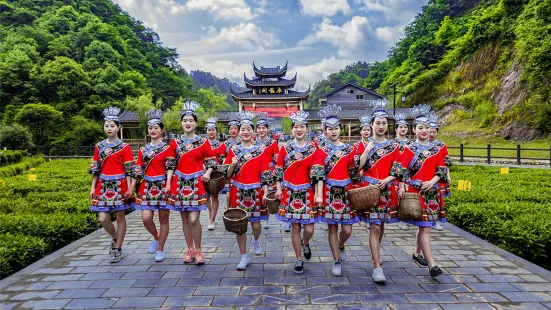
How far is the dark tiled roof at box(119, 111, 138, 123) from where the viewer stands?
3018 cm

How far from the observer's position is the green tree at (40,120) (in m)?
23.4

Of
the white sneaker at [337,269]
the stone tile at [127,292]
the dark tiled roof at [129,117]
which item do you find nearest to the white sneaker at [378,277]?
the white sneaker at [337,269]

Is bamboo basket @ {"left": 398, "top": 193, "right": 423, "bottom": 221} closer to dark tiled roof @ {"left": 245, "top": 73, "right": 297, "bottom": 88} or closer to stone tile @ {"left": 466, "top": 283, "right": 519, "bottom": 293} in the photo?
stone tile @ {"left": 466, "top": 283, "right": 519, "bottom": 293}

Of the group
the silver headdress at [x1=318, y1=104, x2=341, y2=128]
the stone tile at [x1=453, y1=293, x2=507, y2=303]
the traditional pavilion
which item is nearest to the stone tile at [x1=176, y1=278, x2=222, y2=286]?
the silver headdress at [x1=318, y1=104, x2=341, y2=128]

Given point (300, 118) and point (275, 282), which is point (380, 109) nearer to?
point (300, 118)

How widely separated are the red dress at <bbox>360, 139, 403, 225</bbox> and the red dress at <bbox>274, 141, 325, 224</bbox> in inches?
23.0

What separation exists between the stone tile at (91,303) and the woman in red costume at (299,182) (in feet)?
6.44

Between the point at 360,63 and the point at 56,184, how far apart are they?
290ft

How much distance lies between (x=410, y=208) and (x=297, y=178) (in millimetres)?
1315

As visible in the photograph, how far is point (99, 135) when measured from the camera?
92.8ft

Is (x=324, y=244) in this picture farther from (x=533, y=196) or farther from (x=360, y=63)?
(x=360, y=63)

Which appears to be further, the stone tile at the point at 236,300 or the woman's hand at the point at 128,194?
the woman's hand at the point at 128,194

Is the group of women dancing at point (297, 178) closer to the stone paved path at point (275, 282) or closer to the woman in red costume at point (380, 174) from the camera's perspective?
the woman in red costume at point (380, 174)

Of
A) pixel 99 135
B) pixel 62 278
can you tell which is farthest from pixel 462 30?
pixel 62 278
